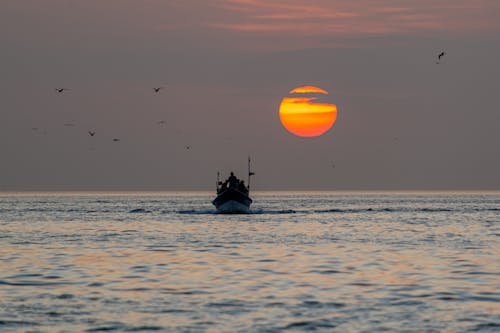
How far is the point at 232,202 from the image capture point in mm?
125000

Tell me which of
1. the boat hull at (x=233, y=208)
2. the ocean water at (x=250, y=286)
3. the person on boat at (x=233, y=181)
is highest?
the person on boat at (x=233, y=181)

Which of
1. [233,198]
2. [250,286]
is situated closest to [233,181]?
[233,198]

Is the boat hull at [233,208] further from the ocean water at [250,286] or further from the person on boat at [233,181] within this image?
the ocean water at [250,286]

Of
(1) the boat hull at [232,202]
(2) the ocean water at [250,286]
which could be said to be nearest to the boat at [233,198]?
(1) the boat hull at [232,202]

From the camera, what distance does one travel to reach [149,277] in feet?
128

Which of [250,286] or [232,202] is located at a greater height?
[232,202]

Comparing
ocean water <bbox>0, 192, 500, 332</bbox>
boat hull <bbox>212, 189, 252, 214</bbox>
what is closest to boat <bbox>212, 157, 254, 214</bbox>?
boat hull <bbox>212, 189, 252, 214</bbox>

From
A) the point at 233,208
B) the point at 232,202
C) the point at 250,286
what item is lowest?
the point at 250,286

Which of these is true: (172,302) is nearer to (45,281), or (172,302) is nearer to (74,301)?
(74,301)

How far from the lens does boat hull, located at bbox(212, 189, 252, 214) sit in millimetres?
123875

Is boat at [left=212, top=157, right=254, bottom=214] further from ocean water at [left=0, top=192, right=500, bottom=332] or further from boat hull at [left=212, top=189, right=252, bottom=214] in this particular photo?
ocean water at [left=0, top=192, right=500, bottom=332]

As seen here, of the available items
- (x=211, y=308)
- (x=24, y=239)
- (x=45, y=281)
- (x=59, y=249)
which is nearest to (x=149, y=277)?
(x=45, y=281)

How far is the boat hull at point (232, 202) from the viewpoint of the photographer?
123875 millimetres

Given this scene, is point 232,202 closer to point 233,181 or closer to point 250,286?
point 233,181
